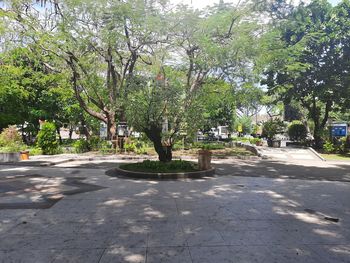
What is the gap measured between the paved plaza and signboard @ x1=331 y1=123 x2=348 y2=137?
1655 centimetres

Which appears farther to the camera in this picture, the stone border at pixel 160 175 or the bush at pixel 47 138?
the bush at pixel 47 138

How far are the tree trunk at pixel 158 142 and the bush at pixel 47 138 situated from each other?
915 centimetres

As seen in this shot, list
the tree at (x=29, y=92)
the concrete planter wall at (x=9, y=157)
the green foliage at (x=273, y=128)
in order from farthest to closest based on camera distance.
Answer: the green foliage at (x=273, y=128) < the tree at (x=29, y=92) < the concrete planter wall at (x=9, y=157)

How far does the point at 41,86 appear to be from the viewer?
919 inches

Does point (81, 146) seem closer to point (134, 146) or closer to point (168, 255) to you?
point (134, 146)

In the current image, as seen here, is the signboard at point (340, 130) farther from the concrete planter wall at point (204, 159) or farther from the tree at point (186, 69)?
the concrete planter wall at point (204, 159)

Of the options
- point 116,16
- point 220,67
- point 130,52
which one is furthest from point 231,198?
point 130,52

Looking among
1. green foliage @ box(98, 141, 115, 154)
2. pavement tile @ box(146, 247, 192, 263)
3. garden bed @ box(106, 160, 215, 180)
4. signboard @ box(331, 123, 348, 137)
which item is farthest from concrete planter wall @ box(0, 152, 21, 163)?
signboard @ box(331, 123, 348, 137)

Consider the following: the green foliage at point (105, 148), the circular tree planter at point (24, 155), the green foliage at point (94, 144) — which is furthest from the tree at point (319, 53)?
the circular tree planter at point (24, 155)

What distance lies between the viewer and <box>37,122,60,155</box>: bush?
57.3 ft

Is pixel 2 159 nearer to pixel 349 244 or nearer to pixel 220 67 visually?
pixel 220 67

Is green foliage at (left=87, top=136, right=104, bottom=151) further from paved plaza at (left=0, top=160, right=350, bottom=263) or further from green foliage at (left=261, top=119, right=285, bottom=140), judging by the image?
green foliage at (left=261, top=119, right=285, bottom=140)

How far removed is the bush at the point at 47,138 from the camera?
57.3 ft

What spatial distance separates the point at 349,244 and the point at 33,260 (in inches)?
191
